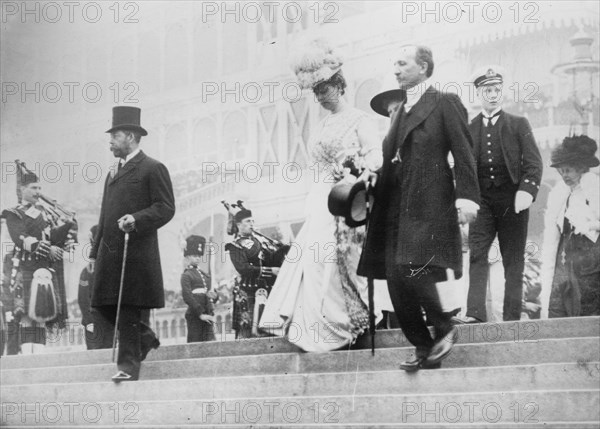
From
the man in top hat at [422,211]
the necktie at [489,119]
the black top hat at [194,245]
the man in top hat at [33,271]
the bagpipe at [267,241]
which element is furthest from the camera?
the man in top hat at [33,271]

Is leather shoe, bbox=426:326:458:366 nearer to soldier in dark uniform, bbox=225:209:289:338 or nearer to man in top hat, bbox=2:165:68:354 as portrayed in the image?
soldier in dark uniform, bbox=225:209:289:338

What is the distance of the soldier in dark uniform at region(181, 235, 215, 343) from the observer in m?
8.82

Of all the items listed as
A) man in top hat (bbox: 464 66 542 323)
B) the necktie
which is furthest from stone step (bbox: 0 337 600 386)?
the necktie

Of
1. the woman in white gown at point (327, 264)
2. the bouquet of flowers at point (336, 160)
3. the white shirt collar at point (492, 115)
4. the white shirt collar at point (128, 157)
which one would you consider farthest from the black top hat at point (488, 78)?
the white shirt collar at point (128, 157)

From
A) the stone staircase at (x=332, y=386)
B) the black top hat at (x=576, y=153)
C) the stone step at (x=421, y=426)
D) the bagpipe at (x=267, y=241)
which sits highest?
the black top hat at (x=576, y=153)

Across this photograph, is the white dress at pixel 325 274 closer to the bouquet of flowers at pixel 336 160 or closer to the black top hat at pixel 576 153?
the bouquet of flowers at pixel 336 160

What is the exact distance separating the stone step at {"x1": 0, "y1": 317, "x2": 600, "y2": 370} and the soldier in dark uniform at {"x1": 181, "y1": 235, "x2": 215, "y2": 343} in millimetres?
449

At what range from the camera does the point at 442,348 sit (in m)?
6.61

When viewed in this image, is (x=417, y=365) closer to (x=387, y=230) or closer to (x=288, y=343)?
(x=387, y=230)

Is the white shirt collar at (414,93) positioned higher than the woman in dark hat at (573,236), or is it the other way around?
the white shirt collar at (414,93)

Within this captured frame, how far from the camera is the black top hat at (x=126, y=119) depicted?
28.9 ft

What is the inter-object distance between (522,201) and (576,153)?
17.9 inches

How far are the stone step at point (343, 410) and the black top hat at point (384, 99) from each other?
2183 mm

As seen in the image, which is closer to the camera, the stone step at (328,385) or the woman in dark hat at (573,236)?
the stone step at (328,385)
